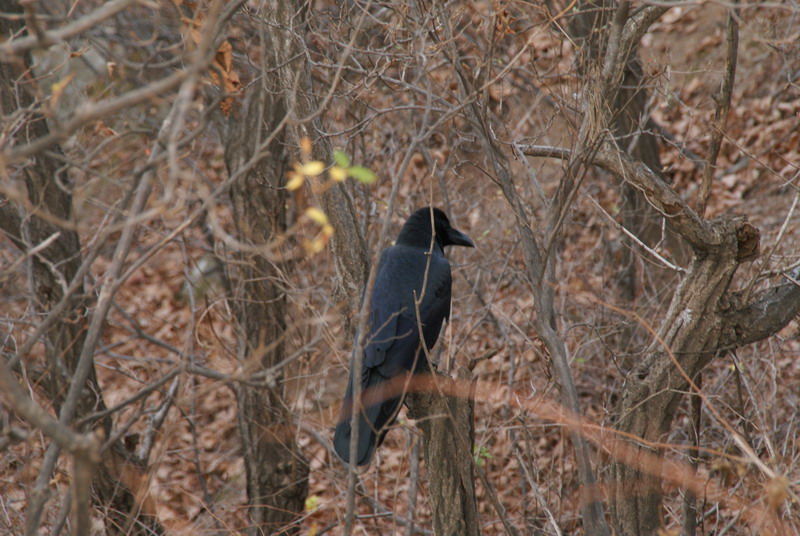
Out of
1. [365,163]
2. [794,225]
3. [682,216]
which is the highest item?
[365,163]

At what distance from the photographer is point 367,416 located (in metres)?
4.30

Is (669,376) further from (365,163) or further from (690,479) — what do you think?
(365,163)

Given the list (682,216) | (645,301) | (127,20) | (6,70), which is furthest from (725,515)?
(127,20)

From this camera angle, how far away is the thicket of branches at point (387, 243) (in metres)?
3.30

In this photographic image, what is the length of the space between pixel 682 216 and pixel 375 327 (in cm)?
196

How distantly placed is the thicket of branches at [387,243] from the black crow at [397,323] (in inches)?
9.3

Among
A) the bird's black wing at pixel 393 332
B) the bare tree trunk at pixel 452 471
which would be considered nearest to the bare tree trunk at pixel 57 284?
the bird's black wing at pixel 393 332

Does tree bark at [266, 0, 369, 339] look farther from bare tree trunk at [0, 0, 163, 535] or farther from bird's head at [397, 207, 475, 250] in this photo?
bare tree trunk at [0, 0, 163, 535]

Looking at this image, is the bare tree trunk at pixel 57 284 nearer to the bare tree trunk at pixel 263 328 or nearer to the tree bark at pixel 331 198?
the bare tree trunk at pixel 263 328

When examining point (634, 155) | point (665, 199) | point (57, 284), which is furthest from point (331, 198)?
point (634, 155)

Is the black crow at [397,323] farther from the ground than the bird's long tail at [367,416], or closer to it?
farther from the ground

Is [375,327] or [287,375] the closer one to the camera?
[375,327]

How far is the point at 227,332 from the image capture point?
10.2 meters

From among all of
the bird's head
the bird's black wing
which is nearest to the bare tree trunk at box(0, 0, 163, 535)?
the bird's black wing
